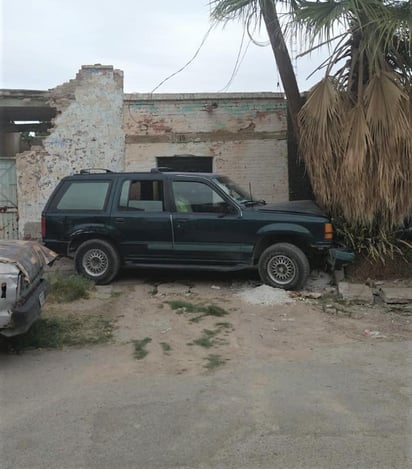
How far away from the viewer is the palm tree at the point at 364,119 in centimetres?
863

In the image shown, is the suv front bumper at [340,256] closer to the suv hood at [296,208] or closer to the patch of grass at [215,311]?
the suv hood at [296,208]

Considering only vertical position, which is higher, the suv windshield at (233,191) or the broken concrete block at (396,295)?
the suv windshield at (233,191)

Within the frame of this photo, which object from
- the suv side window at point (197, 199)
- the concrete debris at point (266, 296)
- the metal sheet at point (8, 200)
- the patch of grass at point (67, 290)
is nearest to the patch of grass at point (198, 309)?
the concrete debris at point (266, 296)

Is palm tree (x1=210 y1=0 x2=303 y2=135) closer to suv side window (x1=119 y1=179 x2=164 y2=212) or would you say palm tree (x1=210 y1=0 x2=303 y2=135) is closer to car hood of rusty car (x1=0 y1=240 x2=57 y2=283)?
suv side window (x1=119 y1=179 x2=164 y2=212)

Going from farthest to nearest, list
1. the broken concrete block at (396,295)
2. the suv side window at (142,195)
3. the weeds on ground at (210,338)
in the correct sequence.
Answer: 1. the suv side window at (142,195)
2. the broken concrete block at (396,295)
3. the weeds on ground at (210,338)

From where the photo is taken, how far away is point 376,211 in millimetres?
9031

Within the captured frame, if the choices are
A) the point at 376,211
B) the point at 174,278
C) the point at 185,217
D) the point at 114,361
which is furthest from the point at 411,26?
the point at 114,361

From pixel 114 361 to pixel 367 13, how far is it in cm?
654

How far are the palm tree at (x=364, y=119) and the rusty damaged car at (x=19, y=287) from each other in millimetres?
5044

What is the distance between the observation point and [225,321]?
731cm

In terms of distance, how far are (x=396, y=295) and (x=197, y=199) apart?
3450mm

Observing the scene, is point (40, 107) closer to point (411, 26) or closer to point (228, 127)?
point (228, 127)

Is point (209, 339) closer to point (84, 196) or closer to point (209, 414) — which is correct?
point (209, 414)

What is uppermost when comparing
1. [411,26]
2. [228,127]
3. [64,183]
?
[411,26]
